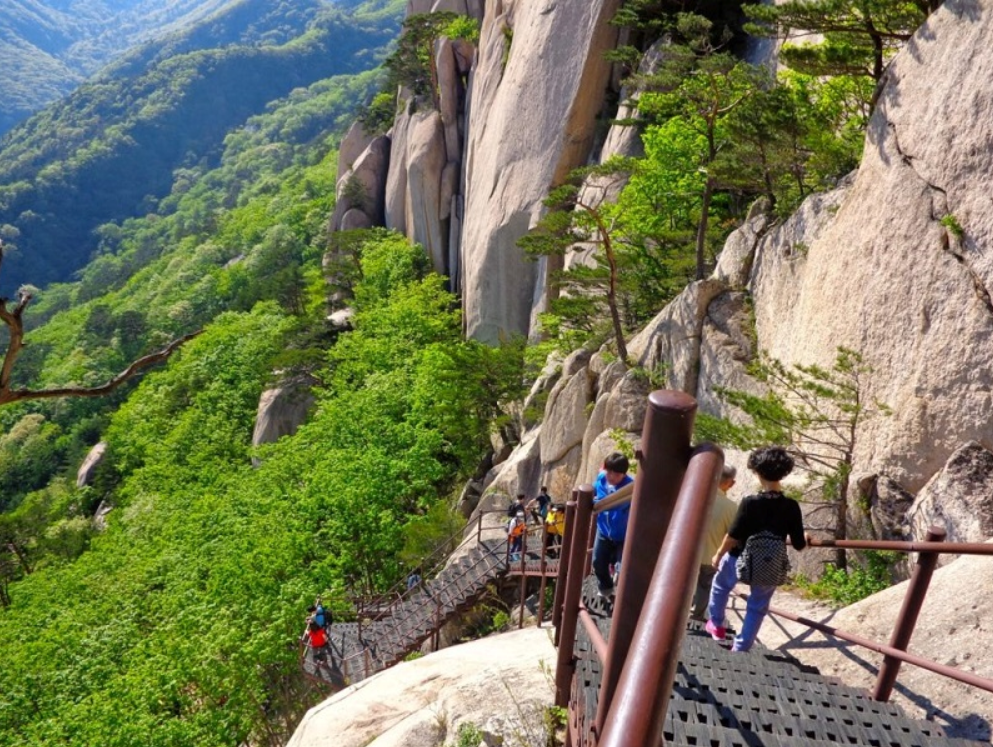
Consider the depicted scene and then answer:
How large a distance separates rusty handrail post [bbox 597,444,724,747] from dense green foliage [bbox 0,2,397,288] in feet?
434

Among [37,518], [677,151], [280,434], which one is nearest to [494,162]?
[677,151]

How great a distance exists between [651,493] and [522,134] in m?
28.1

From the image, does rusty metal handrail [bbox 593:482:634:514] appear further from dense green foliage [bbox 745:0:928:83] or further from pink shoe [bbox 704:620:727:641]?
dense green foliage [bbox 745:0:928:83]

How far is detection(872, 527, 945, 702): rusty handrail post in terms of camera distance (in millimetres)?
3477

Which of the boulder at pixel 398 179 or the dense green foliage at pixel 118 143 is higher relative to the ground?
the dense green foliage at pixel 118 143

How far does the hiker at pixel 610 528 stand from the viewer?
218 inches

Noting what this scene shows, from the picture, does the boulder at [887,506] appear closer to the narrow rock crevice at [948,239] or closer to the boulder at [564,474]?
the narrow rock crevice at [948,239]

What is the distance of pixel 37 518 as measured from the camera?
4062 cm

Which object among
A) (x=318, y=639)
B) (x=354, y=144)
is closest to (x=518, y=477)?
(x=318, y=639)

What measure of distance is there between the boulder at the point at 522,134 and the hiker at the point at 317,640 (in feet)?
48.4

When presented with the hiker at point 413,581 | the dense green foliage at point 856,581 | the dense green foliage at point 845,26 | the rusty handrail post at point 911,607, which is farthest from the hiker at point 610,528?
the hiker at point 413,581

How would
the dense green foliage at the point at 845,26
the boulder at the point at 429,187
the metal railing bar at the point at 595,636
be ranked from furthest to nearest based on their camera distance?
the boulder at the point at 429,187
the dense green foliage at the point at 845,26
the metal railing bar at the point at 595,636

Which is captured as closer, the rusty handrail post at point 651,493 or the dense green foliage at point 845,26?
the rusty handrail post at point 651,493

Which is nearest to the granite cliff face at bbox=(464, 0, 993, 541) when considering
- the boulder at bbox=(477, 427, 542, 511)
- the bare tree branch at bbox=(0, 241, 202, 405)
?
the boulder at bbox=(477, 427, 542, 511)
